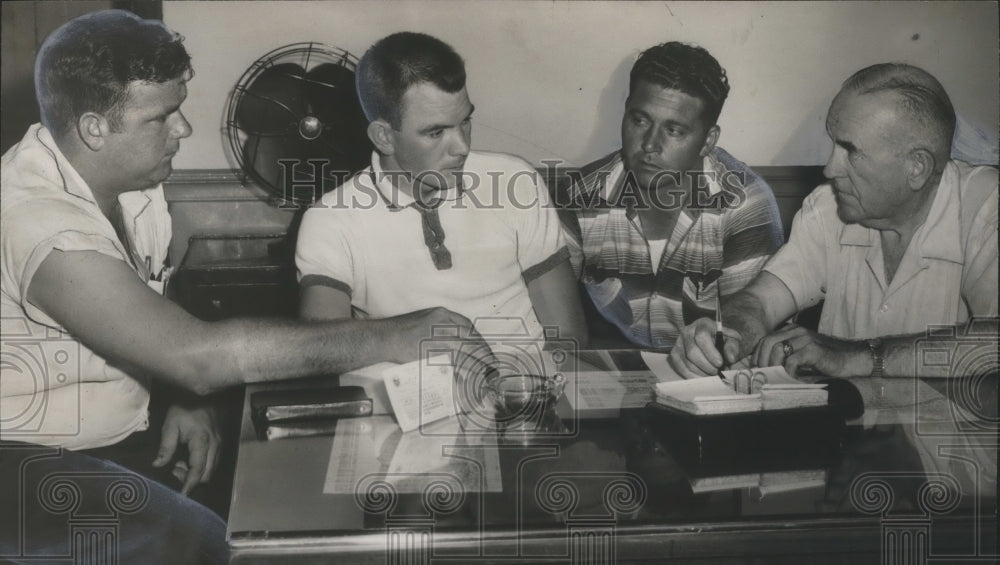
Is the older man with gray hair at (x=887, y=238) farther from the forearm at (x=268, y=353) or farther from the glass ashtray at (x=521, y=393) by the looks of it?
the forearm at (x=268, y=353)

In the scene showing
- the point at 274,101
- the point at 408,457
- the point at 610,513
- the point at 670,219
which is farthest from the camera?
the point at 670,219

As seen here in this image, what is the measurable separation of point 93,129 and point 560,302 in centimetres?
134

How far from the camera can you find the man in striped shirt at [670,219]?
2.59m

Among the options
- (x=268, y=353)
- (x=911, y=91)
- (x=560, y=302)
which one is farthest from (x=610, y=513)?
(x=911, y=91)

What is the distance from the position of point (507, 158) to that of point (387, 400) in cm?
89

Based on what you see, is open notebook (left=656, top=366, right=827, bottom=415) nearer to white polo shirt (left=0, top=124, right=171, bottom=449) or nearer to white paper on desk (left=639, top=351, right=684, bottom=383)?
white paper on desk (left=639, top=351, right=684, bottom=383)

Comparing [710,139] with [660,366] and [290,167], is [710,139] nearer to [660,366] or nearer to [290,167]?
[660,366]

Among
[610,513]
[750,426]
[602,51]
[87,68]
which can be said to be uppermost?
[602,51]

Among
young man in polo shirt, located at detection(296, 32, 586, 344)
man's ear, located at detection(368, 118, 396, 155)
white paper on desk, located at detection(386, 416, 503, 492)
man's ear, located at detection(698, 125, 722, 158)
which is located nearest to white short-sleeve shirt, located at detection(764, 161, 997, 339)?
man's ear, located at detection(698, 125, 722, 158)

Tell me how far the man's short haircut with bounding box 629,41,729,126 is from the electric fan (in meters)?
0.82

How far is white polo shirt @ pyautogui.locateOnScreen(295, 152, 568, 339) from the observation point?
8.09 ft

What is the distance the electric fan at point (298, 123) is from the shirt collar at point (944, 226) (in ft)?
5.37

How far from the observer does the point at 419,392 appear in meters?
1.83

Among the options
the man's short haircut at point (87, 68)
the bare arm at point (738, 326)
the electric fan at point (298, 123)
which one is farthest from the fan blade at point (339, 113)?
the bare arm at point (738, 326)
